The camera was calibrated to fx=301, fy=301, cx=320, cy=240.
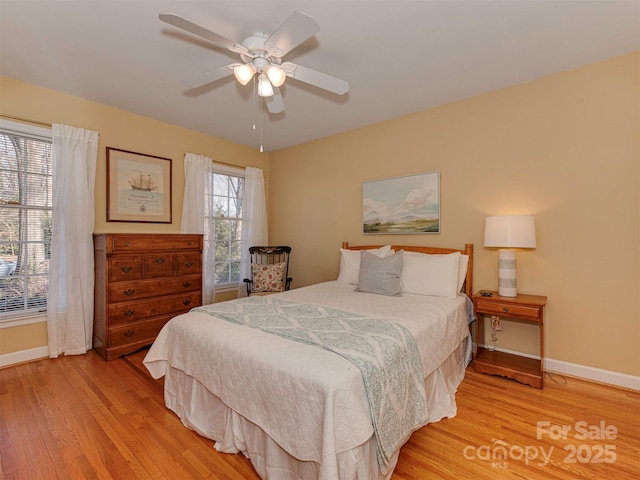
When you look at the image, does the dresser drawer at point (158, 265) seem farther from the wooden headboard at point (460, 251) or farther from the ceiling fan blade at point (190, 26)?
the wooden headboard at point (460, 251)

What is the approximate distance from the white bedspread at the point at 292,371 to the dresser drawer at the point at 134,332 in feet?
3.68

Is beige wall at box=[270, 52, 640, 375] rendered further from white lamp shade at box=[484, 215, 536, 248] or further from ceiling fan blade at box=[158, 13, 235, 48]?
ceiling fan blade at box=[158, 13, 235, 48]

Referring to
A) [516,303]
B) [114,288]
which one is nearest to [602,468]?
[516,303]

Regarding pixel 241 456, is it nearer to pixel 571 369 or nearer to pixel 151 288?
pixel 151 288

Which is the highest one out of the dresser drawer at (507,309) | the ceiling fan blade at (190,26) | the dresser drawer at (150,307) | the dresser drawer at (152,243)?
the ceiling fan blade at (190,26)

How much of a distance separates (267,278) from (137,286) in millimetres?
1469

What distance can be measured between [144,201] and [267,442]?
10.3 feet

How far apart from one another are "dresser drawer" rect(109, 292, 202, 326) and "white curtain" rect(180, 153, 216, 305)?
44cm

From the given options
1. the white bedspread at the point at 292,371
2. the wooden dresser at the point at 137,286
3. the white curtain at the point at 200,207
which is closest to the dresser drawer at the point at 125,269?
the wooden dresser at the point at 137,286

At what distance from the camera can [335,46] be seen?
2.22m

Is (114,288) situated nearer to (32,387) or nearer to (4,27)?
(32,387)

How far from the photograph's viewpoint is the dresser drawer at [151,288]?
9.81ft

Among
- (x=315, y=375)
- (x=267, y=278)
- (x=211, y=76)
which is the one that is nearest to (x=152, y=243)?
(x=267, y=278)

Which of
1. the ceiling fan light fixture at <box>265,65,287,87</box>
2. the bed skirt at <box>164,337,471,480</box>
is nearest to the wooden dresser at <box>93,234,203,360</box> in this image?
the bed skirt at <box>164,337,471,480</box>
